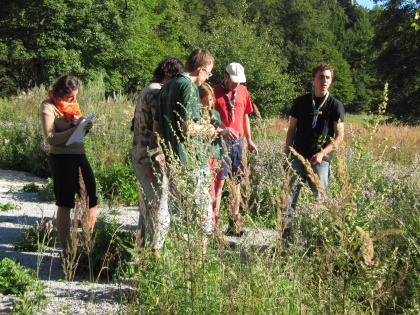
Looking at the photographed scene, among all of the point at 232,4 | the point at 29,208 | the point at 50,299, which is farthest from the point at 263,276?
the point at 232,4

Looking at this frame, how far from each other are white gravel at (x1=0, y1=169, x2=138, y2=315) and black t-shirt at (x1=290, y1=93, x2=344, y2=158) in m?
1.91

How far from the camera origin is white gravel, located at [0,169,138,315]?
11.4 feet

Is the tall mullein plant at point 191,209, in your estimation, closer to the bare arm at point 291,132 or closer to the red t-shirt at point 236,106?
the bare arm at point 291,132

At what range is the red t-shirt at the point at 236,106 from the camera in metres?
5.71

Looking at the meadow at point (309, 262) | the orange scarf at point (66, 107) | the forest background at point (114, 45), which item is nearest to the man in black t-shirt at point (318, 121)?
the meadow at point (309, 262)

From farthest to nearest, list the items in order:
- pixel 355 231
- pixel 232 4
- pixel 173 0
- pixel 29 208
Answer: pixel 232 4, pixel 173 0, pixel 29 208, pixel 355 231

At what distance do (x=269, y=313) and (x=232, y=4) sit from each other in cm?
6561

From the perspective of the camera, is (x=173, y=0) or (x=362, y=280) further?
(x=173, y=0)

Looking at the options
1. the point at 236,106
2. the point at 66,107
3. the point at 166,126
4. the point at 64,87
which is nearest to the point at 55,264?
the point at 66,107

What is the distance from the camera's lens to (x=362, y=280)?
2.10 meters

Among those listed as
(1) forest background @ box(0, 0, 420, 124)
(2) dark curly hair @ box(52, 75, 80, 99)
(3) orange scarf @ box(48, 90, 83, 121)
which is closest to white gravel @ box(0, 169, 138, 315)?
(3) orange scarf @ box(48, 90, 83, 121)

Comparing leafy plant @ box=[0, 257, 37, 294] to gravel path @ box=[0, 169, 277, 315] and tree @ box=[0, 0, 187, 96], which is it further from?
tree @ box=[0, 0, 187, 96]

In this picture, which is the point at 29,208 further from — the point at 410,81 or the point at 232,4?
the point at 232,4

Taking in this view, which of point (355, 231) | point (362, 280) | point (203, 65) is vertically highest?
point (203, 65)
